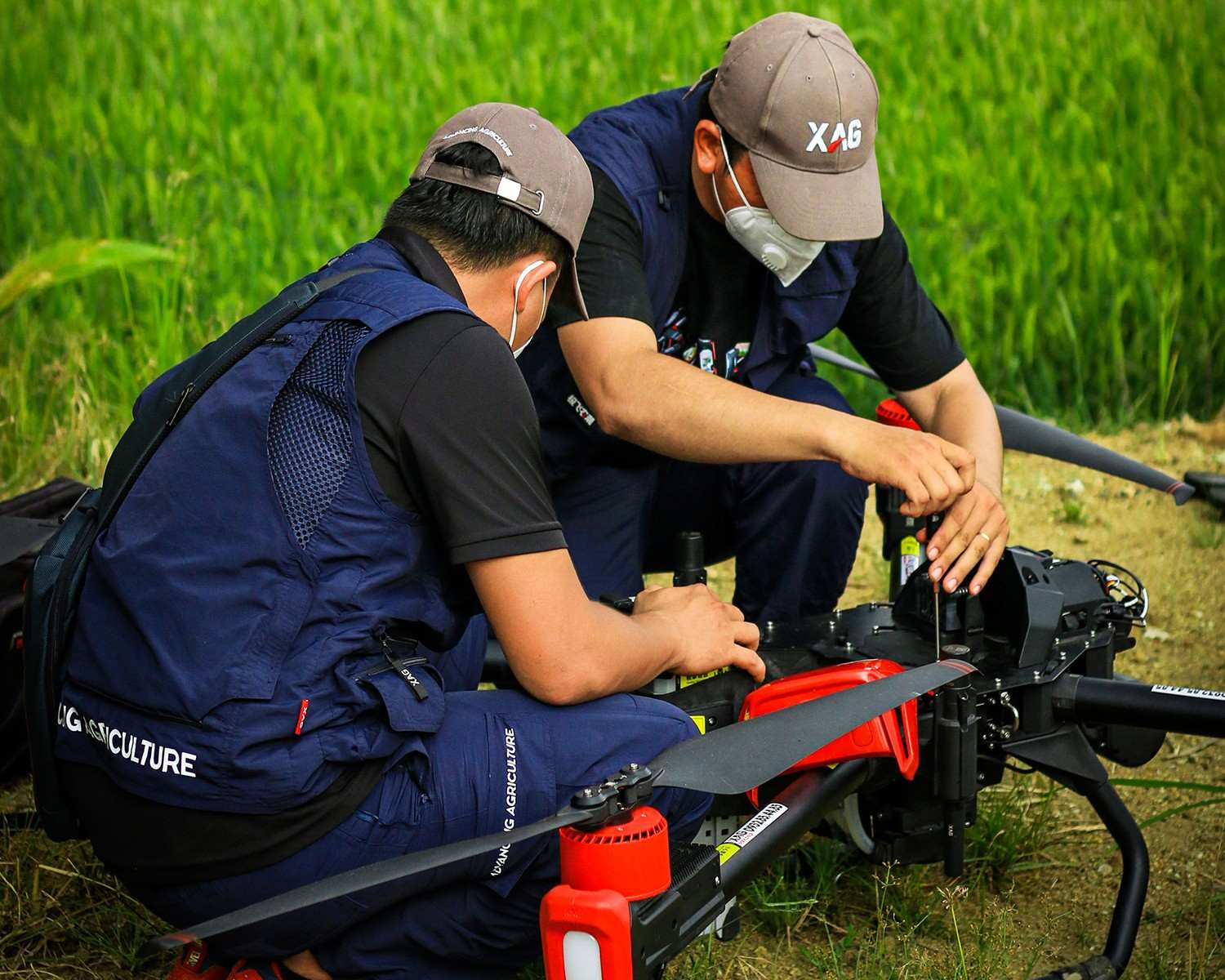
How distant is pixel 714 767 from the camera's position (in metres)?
2.07

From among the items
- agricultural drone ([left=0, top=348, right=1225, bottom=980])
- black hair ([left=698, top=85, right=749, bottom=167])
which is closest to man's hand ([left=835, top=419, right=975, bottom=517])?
agricultural drone ([left=0, top=348, right=1225, bottom=980])

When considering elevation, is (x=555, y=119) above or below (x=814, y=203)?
below

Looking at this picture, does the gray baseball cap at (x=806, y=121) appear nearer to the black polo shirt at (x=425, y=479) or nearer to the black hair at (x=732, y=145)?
the black hair at (x=732, y=145)

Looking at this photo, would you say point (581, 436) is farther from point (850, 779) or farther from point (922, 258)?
point (922, 258)

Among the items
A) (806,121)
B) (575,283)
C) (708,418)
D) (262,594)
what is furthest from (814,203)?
(262,594)

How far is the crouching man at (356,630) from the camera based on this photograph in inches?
83.0

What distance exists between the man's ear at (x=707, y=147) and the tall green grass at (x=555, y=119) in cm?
230

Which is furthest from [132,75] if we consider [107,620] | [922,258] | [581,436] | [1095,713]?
[1095,713]

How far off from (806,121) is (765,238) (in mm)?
316

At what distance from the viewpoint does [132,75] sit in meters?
6.83

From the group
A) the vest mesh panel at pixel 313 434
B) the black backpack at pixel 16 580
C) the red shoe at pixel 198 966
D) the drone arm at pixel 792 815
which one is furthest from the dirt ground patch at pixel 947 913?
the vest mesh panel at pixel 313 434

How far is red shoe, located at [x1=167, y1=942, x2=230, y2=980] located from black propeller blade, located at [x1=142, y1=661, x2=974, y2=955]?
0.14m

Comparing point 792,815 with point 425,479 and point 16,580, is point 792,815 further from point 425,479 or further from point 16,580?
point 16,580

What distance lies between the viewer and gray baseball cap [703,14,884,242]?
3059mm
